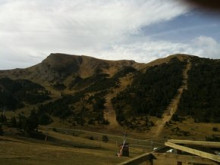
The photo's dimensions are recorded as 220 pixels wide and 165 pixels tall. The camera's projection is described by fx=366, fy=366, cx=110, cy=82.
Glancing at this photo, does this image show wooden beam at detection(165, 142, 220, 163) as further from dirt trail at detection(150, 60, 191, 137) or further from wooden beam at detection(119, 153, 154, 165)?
dirt trail at detection(150, 60, 191, 137)

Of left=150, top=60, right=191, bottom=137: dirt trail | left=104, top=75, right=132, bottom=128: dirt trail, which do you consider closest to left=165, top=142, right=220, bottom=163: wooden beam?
left=150, top=60, right=191, bottom=137: dirt trail

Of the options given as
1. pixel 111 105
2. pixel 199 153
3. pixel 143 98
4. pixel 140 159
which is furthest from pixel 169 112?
pixel 140 159

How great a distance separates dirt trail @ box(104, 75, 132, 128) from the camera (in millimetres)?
63181

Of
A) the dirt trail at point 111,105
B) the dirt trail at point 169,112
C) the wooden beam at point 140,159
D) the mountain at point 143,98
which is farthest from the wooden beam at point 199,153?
the dirt trail at point 111,105

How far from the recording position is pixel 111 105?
233 feet

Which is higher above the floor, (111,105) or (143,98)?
(143,98)

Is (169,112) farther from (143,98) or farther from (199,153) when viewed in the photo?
(199,153)

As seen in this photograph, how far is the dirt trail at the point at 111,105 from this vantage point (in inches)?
2487

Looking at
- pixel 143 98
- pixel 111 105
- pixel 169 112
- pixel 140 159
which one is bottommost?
pixel 140 159

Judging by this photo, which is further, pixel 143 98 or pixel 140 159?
pixel 143 98

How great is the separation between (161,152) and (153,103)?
6073cm

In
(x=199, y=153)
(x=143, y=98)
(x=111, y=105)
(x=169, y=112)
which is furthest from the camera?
(x=111, y=105)

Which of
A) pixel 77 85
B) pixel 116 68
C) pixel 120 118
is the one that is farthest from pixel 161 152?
pixel 116 68

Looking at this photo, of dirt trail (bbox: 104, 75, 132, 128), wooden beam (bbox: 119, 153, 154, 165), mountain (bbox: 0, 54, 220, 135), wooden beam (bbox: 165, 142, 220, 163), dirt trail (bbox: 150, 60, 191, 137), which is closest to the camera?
wooden beam (bbox: 119, 153, 154, 165)
